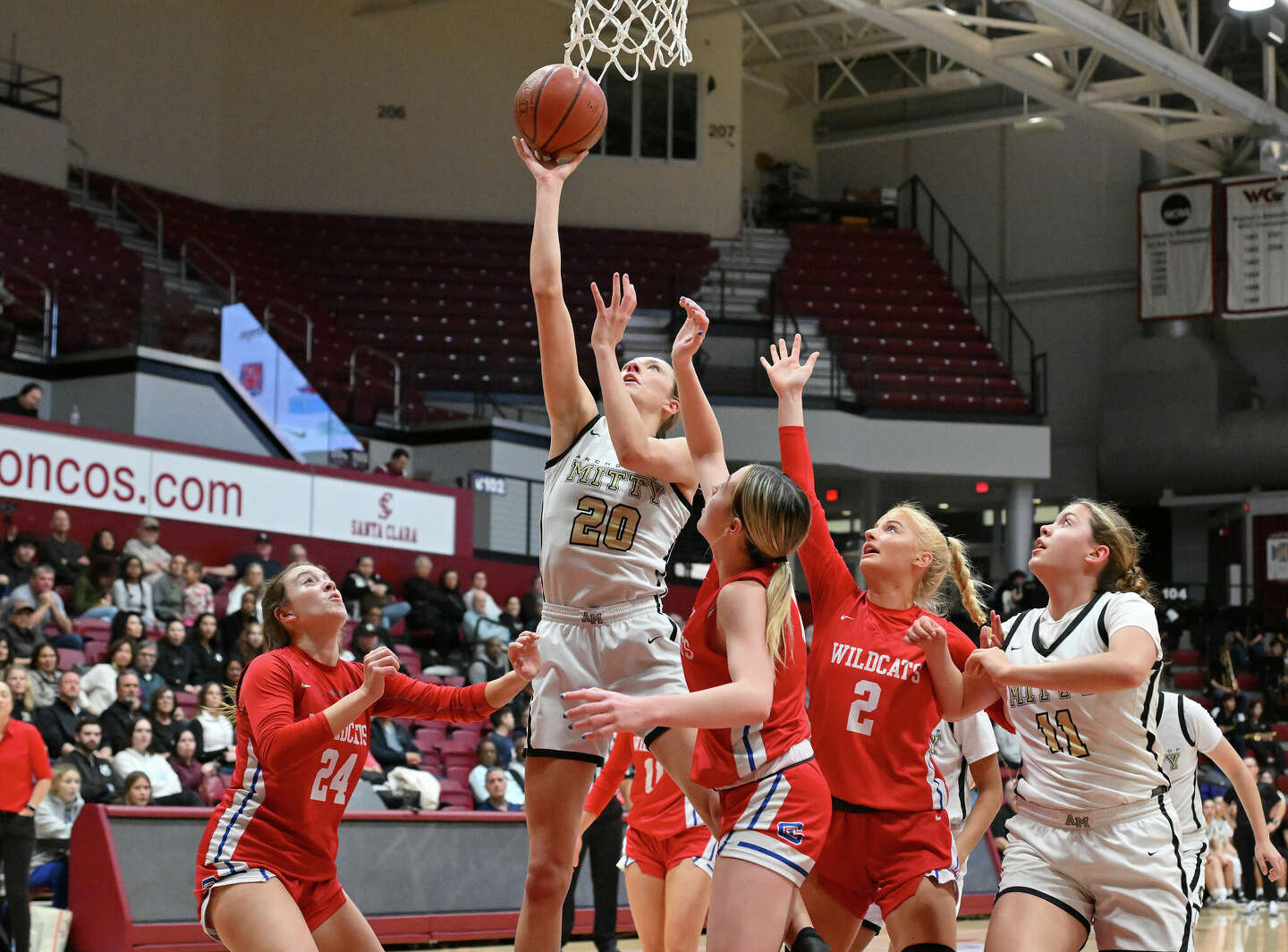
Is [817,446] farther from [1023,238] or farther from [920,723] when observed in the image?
[920,723]

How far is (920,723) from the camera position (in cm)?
445

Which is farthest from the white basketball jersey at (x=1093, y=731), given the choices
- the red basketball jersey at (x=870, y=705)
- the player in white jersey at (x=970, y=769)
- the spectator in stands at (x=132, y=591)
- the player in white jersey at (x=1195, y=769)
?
the spectator in stands at (x=132, y=591)

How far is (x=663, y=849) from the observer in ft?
18.9

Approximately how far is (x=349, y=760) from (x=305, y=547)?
440 inches

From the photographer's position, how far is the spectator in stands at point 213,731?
10.6 m

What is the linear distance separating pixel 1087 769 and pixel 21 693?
705cm

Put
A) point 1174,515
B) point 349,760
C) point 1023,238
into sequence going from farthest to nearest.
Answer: point 1023,238
point 1174,515
point 349,760

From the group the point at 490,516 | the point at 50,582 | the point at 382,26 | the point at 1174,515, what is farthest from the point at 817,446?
the point at 50,582

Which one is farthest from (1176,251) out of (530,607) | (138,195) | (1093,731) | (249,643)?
(1093,731)

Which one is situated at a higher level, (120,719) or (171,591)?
(171,591)

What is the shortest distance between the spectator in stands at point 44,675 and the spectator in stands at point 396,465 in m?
6.34

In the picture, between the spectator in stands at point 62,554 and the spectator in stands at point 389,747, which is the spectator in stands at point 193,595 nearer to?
the spectator in stands at point 62,554

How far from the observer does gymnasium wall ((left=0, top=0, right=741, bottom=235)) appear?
24.1 meters

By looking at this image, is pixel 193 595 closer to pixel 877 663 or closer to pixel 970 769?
pixel 970 769
